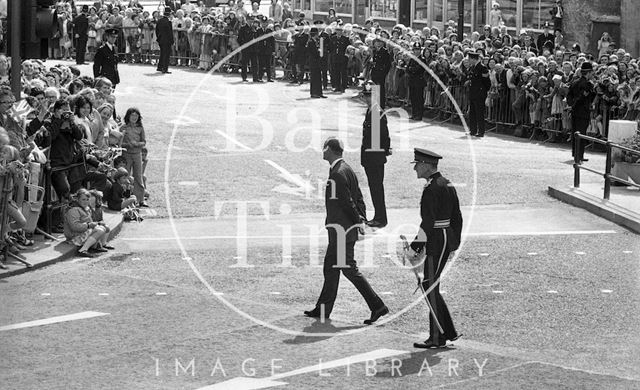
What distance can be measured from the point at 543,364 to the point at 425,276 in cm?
161

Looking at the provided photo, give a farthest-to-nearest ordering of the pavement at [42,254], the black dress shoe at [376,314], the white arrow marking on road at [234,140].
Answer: the white arrow marking on road at [234,140] < the pavement at [42,254] < the black dress shoe at [376,314]

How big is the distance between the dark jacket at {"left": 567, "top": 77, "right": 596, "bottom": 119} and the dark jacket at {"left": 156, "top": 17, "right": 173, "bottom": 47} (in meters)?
17.9

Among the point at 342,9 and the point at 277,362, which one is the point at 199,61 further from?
the point at 277,362

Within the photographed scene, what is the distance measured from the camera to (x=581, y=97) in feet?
99.3

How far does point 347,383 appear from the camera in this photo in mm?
12453

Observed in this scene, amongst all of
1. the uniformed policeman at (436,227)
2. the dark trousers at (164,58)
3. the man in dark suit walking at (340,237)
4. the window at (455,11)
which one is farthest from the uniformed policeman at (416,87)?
the uniformed policeman at (436,227)

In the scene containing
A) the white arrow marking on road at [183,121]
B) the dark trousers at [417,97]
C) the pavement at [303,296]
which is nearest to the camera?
the pavement at [303,296]

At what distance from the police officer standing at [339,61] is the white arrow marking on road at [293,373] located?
29.1 m

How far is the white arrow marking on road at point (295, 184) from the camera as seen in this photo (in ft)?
82.1

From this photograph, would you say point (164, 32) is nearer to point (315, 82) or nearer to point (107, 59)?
point (315, 82)

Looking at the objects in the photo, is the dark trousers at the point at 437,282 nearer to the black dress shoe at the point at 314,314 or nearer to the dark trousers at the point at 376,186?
the black dress shoe at the point at 314,314

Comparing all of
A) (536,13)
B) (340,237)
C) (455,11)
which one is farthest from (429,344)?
(455,11)

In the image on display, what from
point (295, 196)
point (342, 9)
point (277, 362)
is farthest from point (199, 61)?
point (277, 362)

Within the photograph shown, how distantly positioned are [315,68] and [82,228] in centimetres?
2156
